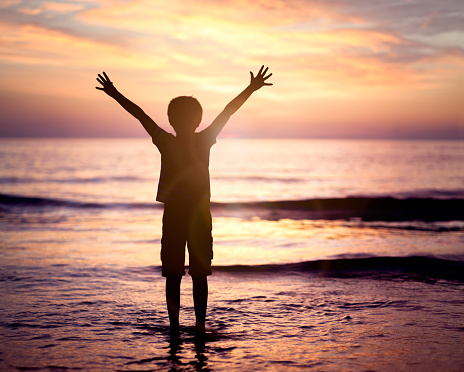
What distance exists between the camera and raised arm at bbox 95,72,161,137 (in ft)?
14.6

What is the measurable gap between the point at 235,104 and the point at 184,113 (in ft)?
1.64

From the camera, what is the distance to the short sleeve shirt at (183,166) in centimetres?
450

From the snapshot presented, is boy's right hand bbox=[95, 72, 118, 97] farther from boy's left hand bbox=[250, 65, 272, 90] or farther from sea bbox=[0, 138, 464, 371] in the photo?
sea bbox=[0, 138, 464, 371]

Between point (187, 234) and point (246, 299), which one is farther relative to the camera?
point (246, 299)

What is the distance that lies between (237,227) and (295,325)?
10236 millimetres

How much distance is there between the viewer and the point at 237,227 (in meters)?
15.3

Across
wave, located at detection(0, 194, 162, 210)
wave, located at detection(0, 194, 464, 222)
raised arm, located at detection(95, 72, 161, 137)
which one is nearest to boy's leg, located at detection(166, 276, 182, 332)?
raised arm, located at detection(95, 72, 161, 137)

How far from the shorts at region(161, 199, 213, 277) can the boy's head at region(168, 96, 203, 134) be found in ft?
2.45

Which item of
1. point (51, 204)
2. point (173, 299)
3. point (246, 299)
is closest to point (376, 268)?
point (246, 299)

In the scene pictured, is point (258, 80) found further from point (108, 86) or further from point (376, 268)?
point (376, 268)

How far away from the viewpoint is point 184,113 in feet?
14.8

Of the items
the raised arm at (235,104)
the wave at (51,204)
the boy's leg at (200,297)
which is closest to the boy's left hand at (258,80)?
the raised arm at (235,104)

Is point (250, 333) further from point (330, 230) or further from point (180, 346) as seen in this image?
point (330, 230)

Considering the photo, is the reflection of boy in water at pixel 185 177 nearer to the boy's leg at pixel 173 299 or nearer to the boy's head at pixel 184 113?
the boy's head at pixel 184 113
